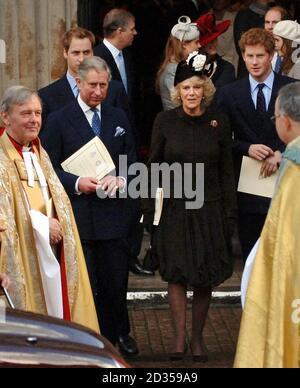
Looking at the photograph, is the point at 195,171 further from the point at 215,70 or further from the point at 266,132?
the point at 215,70

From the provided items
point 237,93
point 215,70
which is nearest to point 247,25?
point 215,70

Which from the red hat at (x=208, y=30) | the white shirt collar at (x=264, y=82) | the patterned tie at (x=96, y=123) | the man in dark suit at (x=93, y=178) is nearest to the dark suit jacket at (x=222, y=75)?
the red hat at (x=208, y=30)

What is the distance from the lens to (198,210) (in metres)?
10.7

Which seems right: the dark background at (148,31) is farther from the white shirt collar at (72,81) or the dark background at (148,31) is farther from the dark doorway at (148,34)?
the white shirt collar at (72,81)

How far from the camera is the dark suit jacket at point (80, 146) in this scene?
10.5 m

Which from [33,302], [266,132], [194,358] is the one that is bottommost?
[194,358]

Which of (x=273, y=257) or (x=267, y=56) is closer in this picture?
(x=273, y=257)

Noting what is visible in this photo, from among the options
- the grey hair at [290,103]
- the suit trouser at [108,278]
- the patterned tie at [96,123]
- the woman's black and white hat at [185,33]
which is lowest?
the suit trouser at [108,278]

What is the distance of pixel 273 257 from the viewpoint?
831cm

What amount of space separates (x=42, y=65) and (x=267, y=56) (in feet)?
9.65

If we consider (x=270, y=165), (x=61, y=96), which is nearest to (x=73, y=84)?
(x=61, y=96)

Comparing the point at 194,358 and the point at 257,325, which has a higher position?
the point at 257,325

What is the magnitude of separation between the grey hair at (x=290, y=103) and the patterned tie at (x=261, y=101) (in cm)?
245

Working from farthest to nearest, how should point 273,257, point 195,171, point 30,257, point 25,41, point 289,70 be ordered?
point 25,41 < point 289,70 < point 195,171 < point 30,257 < point 273,257
